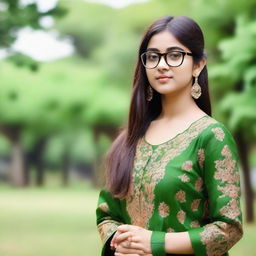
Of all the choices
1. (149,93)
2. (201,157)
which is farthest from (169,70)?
(201,157)

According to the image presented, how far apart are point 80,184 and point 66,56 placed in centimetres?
490

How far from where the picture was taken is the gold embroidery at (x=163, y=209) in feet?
5.85

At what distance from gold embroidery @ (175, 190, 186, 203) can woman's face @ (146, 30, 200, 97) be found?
301 millimetres

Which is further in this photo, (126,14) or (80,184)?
(80,184)

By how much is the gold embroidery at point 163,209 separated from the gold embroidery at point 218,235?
12cm

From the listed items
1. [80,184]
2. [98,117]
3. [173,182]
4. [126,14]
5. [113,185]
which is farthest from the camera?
[80,184]

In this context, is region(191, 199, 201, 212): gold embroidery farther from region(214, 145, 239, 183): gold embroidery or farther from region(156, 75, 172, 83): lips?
region(156, 75, 172, 83): lips

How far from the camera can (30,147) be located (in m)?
23.7

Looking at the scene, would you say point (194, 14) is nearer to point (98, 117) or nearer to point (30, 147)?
point (98, 117)

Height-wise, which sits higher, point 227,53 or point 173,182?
point 227,53

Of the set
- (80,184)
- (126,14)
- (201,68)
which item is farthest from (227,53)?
(80,184)

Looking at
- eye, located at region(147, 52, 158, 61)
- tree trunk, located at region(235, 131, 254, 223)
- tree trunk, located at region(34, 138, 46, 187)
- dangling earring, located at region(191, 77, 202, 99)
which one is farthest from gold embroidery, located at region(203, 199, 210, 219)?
tree trunk, located at region(34, 138, 46, 187)

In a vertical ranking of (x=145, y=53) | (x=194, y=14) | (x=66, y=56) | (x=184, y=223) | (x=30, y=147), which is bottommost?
(x=184, y=223)

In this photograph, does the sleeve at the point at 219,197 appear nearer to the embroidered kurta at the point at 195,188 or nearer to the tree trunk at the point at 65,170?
the embroidered kurta at the point at 195,188
